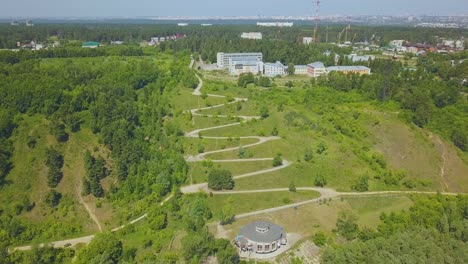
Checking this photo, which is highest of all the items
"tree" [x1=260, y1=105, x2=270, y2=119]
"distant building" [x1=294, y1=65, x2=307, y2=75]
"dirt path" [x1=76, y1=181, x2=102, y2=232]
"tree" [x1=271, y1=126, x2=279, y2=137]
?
"distant building" [x1=294, y1=65, x2=307, y2=75]

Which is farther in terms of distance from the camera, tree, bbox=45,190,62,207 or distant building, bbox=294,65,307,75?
distant building, bbox=294,65,307,75

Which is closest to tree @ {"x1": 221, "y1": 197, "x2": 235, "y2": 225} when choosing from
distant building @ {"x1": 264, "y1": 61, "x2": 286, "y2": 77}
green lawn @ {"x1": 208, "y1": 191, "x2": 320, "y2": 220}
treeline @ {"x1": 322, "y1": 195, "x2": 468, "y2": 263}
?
green lawn @ {"x1": 208, "y1": 191, "x2": 320, "y2": 220}

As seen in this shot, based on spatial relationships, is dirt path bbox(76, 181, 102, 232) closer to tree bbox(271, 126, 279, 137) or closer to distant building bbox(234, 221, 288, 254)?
distant building bbox(234, 221, 288, 254)

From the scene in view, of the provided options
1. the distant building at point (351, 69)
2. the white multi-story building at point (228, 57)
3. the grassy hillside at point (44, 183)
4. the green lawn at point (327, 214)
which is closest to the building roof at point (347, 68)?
the distant building at point (351, 69)

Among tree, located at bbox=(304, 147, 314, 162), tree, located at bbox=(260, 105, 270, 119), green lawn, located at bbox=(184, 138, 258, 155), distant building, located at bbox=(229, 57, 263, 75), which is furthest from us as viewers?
distant building, located at bbox=(229, 57, 263, 75)

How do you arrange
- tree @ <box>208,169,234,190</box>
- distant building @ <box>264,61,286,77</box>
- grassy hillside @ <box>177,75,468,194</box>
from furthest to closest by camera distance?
distant building @ <box>264,61,286,77</box>
grassy hillside @ <box>177,75,468,194</box>
tree @ <box>208,169,234,190</box>

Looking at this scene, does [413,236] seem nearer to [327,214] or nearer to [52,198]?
[327,214]

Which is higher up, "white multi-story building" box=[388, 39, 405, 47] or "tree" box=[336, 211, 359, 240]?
"white multi-story building" box=[388, 39, 405, 47]
